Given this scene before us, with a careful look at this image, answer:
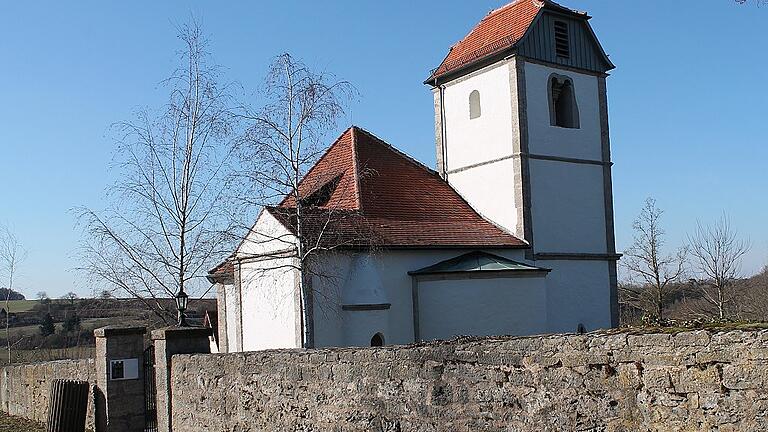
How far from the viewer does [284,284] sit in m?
19.4

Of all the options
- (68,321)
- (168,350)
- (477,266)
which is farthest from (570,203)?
(68,321)

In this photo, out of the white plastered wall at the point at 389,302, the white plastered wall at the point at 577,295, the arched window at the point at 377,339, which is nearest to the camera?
the white plastered wall at the point at 389,302

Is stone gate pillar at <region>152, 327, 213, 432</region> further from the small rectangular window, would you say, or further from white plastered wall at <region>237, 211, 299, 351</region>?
the small rectangular window

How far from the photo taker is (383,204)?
70.9 ft

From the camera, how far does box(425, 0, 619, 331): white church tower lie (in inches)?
936

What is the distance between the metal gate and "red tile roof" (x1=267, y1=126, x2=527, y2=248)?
614 cm

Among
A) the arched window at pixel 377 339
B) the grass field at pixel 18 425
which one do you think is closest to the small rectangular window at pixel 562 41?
the arched window at pixel 377 339

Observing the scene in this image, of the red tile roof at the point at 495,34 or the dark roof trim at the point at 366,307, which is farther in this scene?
the red tile roof at the point at 495,34

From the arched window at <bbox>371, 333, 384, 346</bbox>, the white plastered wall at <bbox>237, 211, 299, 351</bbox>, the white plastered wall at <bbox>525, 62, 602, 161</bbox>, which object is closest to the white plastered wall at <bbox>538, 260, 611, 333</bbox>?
the white plastered wall at <bbox>525, 62, 602, 161</bbox>

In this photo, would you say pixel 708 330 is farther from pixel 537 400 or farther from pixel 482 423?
pixel 482 423

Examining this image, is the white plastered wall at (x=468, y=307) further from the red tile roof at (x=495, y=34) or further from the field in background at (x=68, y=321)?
the red tile roof at (x=495, y=34)

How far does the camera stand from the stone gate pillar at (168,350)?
1104cm

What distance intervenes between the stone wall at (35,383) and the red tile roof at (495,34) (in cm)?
1455

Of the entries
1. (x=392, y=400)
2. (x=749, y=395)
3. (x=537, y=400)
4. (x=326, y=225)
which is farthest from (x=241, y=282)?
(x=749, y=395)
